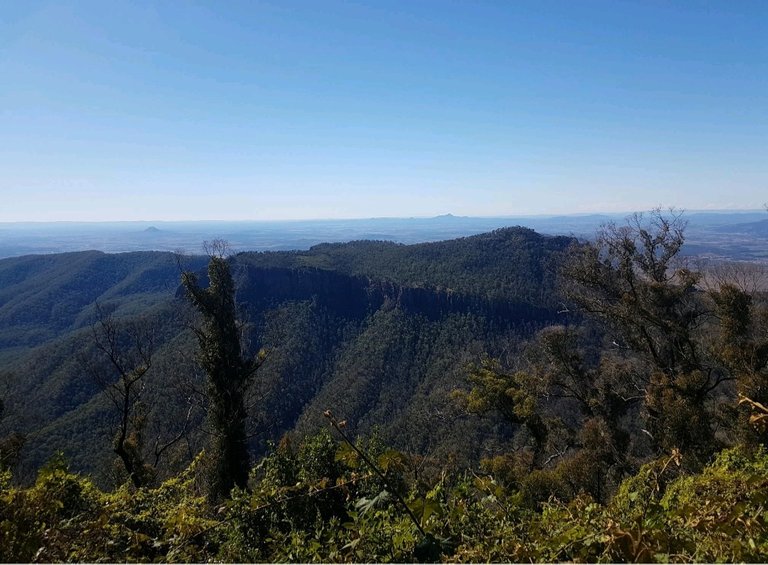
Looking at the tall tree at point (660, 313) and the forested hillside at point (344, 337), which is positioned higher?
the tall tree at point (660, 313)

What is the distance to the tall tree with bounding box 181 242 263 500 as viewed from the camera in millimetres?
13039

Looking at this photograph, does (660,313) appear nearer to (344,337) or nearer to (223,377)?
(223,377)

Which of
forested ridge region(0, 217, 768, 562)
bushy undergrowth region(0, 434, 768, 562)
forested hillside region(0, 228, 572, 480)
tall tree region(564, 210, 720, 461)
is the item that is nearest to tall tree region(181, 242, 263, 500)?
forested ridge region(0, 217, 768, 562)

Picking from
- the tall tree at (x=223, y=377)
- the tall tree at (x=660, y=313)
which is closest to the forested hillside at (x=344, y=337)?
the tall tree at (x=223, y=377)

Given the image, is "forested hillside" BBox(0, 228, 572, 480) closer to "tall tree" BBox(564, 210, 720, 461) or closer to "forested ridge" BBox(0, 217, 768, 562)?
"forested ridge" BBox(0, 217, 768, 562)

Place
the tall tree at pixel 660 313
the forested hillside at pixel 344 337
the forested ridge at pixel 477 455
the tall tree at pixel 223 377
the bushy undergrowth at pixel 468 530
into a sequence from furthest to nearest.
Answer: the forested hillside at pixel 344 337 → the tall tree at pixel 223 377 → the tall tree at pixel 660 313 → the forested ridge at pixel 477 455 → the bushy undergrowth at pixel 468 530

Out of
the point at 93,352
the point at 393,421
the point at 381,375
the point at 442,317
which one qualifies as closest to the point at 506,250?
the point at 442,317

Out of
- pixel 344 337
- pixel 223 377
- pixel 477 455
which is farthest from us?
pixel 344 337

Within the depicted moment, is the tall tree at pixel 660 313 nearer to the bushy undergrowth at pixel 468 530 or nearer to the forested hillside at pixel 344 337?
the bushy undergrowth at pixel 468 530

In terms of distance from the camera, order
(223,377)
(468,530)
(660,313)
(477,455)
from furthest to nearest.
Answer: (477,455), (223,377), (660,313), (468,530)

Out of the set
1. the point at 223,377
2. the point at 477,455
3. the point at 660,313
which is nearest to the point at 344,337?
the point at 477,455

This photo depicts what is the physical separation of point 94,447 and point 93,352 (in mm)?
22244

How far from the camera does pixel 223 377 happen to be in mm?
13422

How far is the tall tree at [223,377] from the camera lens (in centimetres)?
1304
